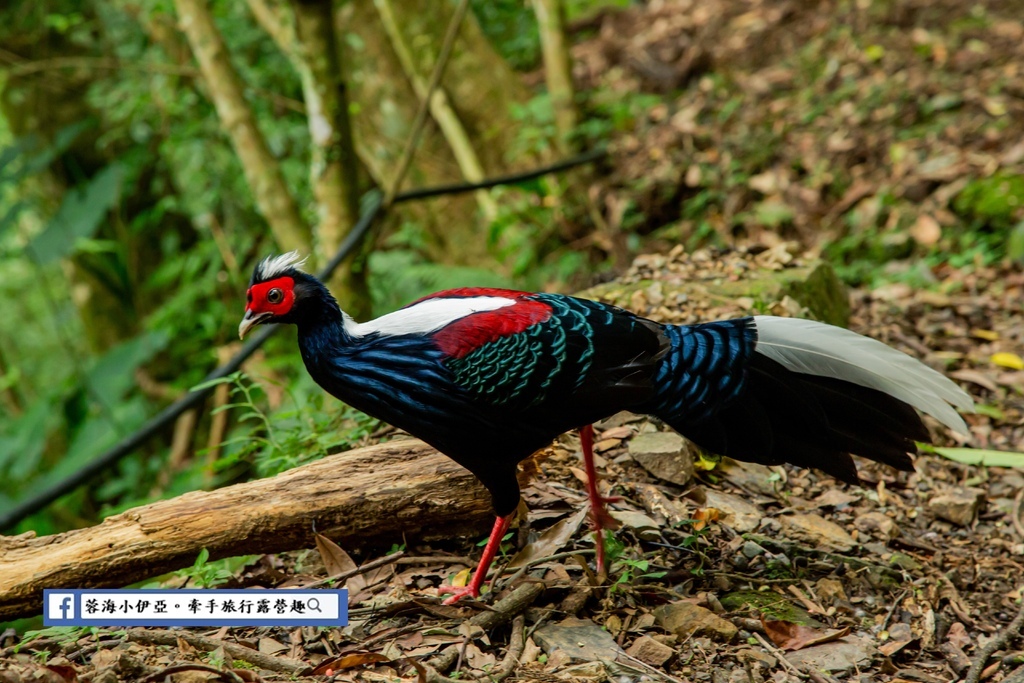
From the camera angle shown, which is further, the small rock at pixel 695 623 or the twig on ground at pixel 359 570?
the twig on ground at pixel 359 570

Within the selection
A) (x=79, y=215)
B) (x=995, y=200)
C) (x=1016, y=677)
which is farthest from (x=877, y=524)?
(x=79, y=215)

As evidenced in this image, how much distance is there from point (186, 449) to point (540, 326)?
6.40 meters

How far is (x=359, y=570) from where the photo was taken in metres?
3.20

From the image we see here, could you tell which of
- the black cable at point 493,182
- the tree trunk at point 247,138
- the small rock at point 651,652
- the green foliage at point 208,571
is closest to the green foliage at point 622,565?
the small rock at point 651,652

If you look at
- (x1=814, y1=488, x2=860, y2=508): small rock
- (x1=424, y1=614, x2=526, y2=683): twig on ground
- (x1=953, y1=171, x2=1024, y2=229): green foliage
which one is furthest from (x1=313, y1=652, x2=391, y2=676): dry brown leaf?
(x1=953, y1=171, x2=1024, y2=229): green foliage

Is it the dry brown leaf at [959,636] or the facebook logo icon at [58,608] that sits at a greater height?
the facebook logo icon at [58,608]

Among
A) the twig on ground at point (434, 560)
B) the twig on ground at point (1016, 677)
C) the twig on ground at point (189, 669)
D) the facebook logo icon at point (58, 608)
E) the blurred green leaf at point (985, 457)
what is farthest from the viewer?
the blurred green leaf at point (985, 457)

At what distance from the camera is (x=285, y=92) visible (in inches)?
323

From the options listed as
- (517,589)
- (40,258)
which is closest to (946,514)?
(517,589)

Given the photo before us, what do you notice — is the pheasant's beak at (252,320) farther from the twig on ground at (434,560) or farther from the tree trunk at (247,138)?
the tree trunk at (247,138)

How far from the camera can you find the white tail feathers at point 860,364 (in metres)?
3.07

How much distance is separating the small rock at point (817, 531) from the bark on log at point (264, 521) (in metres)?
1.26

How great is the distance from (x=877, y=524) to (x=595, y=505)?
136 cm

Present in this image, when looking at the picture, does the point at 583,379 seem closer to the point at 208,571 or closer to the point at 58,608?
the point at 208,571
